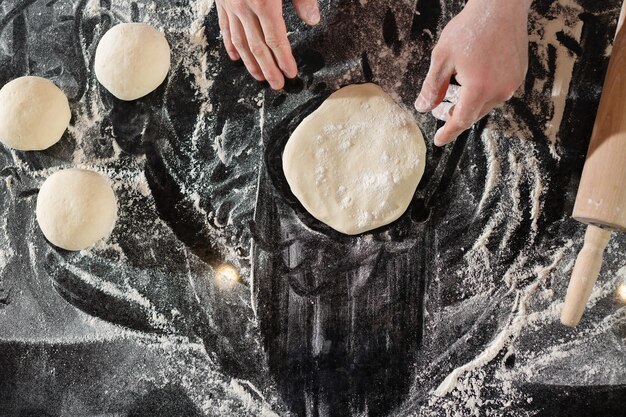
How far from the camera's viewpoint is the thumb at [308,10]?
4.33 feet

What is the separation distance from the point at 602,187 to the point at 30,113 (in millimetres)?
1367

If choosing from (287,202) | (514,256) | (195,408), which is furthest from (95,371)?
(514,256)

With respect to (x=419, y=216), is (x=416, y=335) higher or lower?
lower

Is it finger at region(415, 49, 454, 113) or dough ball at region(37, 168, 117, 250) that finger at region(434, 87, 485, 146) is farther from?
dough ball at region(37, 168, 117, 250)

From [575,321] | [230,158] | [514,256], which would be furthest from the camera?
[230,158]

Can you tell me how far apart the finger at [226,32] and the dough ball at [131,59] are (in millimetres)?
161

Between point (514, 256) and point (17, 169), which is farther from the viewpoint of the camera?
point (17, 169)

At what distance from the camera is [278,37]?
125 cm

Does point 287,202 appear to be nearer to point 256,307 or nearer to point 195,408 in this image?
point 256,307

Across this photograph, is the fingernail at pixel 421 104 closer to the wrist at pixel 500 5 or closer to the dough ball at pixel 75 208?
the wrist at pixel 500 5

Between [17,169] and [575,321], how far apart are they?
57.6 inches

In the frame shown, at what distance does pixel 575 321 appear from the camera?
3.92 feet

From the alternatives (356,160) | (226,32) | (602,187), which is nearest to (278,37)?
(226,32)

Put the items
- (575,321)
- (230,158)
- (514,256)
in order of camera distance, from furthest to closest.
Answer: (230,158)
(514,256)
(575,321)
